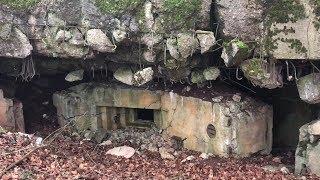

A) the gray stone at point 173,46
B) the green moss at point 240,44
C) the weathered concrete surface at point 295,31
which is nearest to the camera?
the weathered concrete surface at point 295,31

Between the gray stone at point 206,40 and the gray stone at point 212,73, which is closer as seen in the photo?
the gray stone at point 206,40

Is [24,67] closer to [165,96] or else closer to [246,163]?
[165,96]

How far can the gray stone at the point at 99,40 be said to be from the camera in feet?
24.4

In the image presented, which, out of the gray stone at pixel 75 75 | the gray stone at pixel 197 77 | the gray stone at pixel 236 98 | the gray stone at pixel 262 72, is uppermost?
the gray stone at pixel 262 72

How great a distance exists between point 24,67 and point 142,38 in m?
2.80

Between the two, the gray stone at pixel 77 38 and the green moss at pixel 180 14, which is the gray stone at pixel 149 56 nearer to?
the green moss at pixel 180 14

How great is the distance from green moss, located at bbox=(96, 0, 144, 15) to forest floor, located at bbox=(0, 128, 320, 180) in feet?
7.81

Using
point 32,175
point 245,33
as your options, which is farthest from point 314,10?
point 32,175

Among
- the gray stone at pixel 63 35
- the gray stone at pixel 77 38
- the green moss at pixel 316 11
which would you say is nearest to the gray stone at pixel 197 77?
the gray stone at pixel 77 38

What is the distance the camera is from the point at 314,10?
6.52 m

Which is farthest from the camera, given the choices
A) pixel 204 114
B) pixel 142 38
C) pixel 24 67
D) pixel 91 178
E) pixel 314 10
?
→ pixel 24 67

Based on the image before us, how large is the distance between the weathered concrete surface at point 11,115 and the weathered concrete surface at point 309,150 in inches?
216

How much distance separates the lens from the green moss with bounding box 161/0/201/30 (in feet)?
23.2

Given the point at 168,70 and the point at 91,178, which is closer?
the point at 91,178
